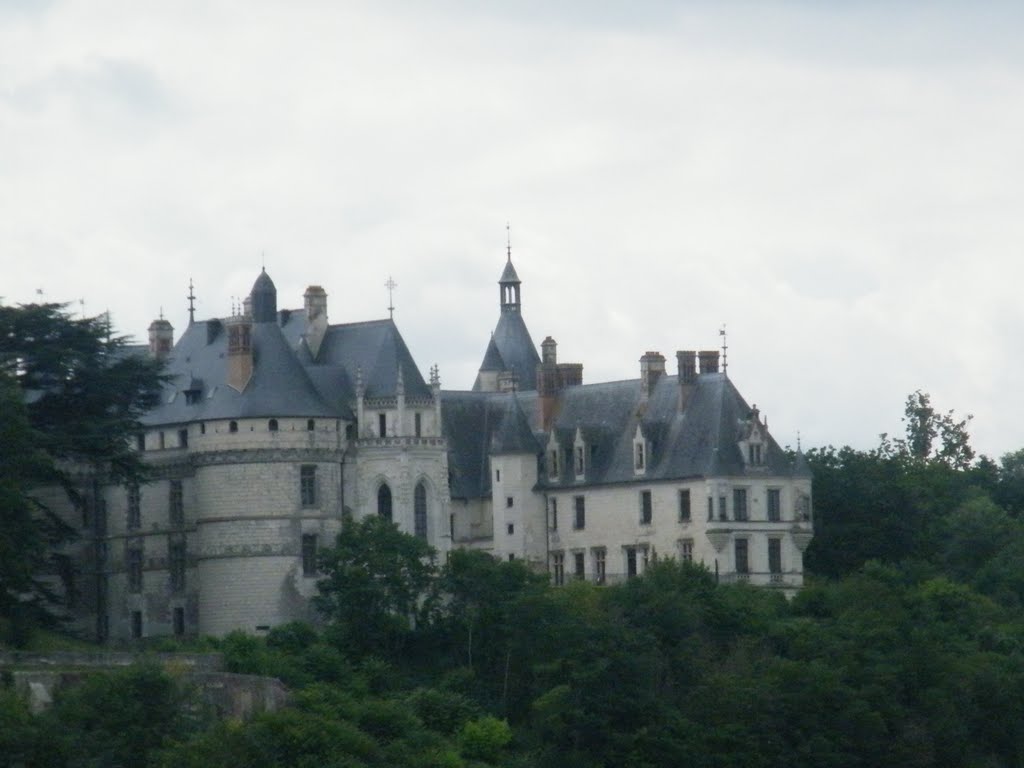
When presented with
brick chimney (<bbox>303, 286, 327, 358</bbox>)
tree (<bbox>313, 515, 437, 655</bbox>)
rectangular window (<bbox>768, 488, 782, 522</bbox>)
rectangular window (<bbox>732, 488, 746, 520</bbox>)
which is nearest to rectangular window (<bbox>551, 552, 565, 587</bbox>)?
rectangular window (<bbox>732, 488, 746, 520</bbox>)

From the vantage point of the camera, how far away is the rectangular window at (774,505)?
8906cm

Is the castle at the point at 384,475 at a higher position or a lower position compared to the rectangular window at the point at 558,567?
higher

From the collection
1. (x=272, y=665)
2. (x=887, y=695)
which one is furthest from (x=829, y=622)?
(x=272, y=665)

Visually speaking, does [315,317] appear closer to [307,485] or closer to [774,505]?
[307,485]

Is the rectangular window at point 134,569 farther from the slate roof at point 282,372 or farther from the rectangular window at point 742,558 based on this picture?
the rectangular window at point 742,558

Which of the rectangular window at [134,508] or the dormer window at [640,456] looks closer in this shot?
the rectangular window at [134,508]

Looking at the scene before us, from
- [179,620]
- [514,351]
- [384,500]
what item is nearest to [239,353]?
[384,500]

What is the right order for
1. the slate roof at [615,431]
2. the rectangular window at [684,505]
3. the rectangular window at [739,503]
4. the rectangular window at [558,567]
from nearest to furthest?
the rectangular window at [739,503], the rectangular window at [684,505], the slate roof at [615,431], the rectangular window at [558,567]

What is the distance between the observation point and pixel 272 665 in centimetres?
7294

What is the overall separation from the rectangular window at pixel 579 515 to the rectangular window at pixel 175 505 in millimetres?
11668

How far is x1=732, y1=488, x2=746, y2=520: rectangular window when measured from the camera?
88375 millimetres

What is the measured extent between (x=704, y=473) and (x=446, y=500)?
23.1 feet

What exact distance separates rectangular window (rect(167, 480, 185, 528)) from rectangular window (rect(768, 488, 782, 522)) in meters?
15.8

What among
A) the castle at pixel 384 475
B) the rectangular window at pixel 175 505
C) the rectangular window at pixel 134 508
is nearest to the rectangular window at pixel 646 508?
the castle at pixel 384 475
